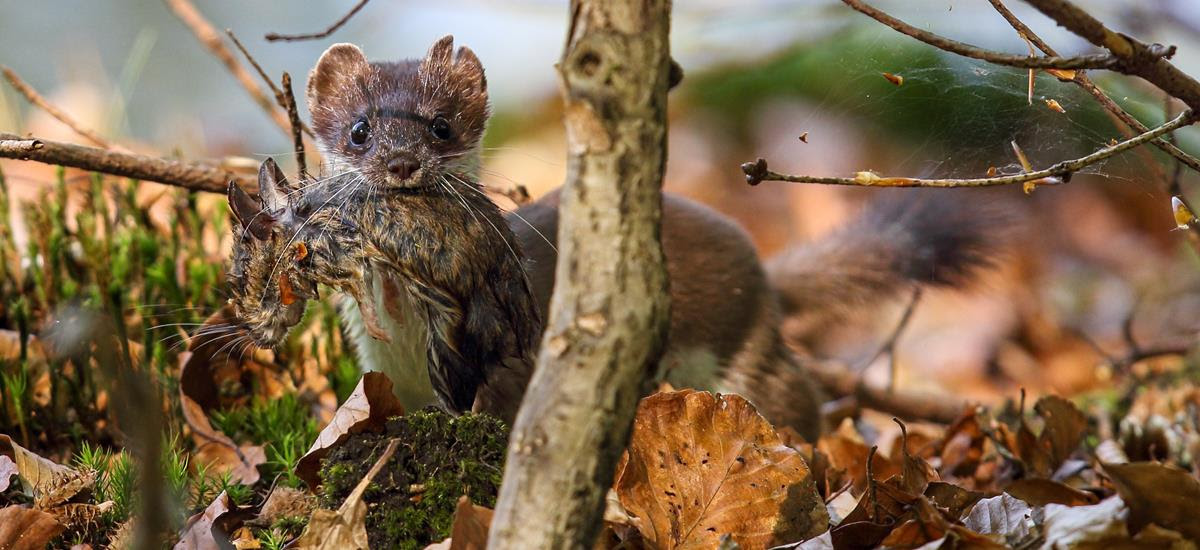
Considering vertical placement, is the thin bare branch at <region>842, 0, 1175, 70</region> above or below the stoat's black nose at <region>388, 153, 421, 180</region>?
above

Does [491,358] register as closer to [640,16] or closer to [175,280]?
[640,16]

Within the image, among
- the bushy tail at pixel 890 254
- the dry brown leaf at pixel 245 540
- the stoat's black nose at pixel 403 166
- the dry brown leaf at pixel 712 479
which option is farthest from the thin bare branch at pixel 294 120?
the bushy tail at pixel 890 254

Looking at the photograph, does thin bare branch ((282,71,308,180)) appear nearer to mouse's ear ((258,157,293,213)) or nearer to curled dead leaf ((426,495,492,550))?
mouse's ear ((258,157,293,213))

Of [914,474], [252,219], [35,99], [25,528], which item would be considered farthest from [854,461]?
[35,99]

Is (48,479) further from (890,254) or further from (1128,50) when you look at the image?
(890,254)

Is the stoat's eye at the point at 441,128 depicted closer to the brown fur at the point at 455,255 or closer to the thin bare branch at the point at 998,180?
the brown fur at the point at 455,255

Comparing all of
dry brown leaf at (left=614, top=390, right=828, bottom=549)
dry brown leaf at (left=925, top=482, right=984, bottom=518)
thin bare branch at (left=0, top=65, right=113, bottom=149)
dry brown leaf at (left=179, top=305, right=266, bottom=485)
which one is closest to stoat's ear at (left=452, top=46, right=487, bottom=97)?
dry brown leaf at (left=179, top=305, right=266, bottom=485)

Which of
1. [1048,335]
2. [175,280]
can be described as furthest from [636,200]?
[1048,335]
